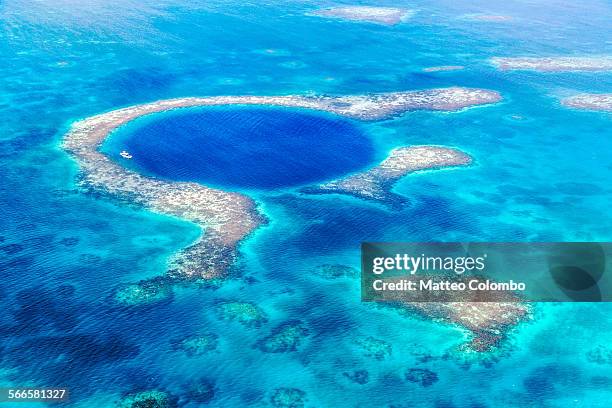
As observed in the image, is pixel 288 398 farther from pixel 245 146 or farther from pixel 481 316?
pixel 245 146

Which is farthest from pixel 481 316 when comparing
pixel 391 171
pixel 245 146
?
pixel 245 146

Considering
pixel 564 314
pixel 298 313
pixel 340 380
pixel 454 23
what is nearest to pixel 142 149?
pixel 298 313

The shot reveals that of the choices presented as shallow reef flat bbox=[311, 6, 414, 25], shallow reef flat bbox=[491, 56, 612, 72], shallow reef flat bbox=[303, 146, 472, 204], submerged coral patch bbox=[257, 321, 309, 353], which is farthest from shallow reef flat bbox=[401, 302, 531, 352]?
shallow reef flat bbox=[311, 6, 414, 25]

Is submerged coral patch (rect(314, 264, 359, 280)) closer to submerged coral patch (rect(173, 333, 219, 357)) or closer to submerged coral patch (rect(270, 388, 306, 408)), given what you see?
submerged coral patch (rect(173, 333, 219, 357))

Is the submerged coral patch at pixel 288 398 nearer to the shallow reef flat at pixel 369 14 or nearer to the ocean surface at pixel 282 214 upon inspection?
the ocean surface at pixel 282 214

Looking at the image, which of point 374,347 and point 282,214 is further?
point 282,214
